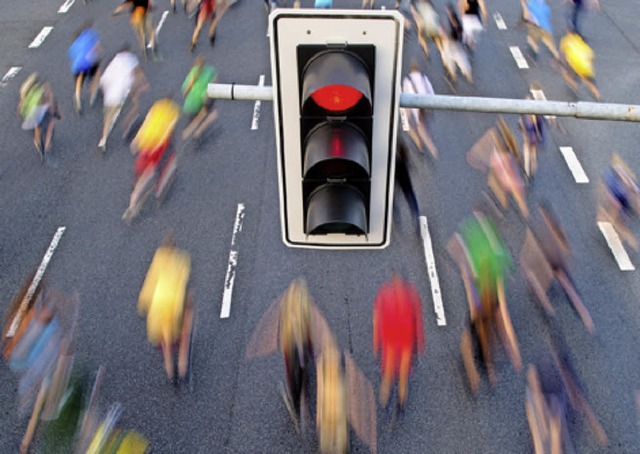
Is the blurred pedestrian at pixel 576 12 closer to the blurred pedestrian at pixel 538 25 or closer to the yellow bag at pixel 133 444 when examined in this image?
the blurred pedestrian at pixel 538 25

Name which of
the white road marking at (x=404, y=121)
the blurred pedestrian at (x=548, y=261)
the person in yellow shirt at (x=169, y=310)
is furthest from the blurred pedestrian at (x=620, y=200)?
the person in yellow shirt at (x=169, y=310)

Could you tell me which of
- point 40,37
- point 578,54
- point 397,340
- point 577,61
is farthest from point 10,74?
point 578,54

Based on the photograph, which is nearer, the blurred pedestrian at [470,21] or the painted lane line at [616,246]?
the painted lane line at [616,246]

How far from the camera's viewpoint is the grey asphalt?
7.03 m

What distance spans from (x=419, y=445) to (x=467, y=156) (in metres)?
5.45

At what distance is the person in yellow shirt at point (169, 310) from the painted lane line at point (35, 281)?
157cm

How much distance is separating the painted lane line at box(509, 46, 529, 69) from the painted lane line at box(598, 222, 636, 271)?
4938 millimetres

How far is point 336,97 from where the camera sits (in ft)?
7.80

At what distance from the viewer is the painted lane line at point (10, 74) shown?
503 inches

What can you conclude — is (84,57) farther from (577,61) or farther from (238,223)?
(577,61)

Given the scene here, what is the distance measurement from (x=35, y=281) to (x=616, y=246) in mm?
8519

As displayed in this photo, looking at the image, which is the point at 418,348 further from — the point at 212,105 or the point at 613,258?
the point at 212,105

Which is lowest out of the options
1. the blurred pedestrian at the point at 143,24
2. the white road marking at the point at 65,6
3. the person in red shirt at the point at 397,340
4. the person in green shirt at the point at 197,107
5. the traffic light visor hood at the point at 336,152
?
the person in red shirt at the point at 397,340

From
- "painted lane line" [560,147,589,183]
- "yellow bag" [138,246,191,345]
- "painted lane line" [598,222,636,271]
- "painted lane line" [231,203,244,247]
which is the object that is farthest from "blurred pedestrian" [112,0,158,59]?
"painted lane line" [598,222,636,271]
